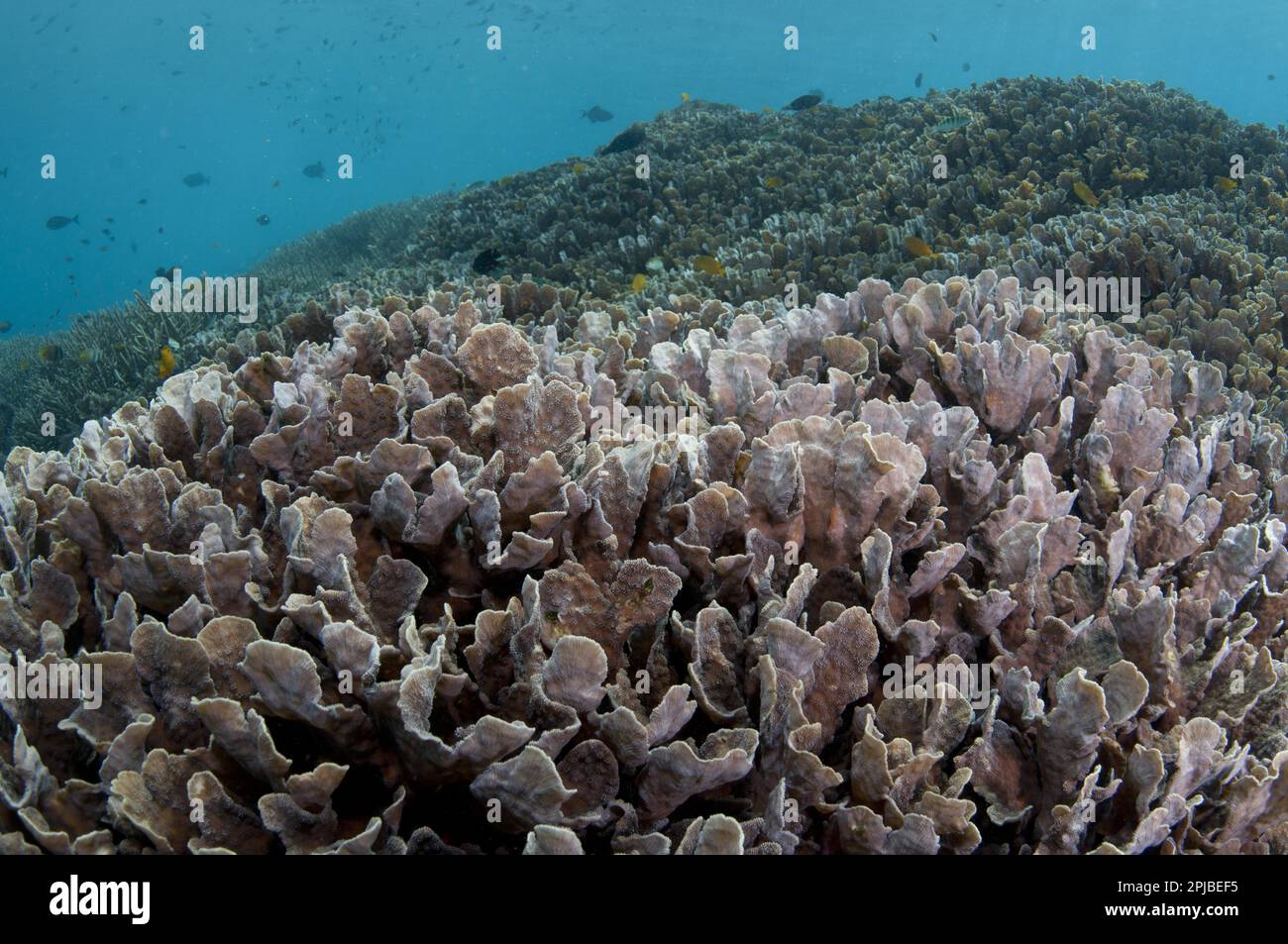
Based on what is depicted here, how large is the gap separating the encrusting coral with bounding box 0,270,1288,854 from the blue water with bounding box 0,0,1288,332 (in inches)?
2019

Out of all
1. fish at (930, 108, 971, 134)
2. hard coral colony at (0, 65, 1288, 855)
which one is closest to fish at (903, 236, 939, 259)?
hard coral colony at (0, 65, 1288, 855)

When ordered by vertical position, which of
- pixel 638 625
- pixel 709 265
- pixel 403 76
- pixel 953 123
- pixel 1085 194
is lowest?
pixel 638 625

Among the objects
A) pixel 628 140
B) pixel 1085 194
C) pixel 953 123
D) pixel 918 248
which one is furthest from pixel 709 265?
pixel 628 140

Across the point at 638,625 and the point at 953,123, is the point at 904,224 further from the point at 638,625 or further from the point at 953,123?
the point at 638,625

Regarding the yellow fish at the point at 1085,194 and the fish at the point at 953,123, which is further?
the fish at the point at 953,123

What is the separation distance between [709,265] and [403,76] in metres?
163

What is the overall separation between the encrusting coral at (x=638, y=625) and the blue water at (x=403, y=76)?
2019 inches

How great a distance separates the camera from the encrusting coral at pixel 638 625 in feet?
5.56

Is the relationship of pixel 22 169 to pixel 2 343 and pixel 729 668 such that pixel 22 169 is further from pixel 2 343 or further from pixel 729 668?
pixel 729 668

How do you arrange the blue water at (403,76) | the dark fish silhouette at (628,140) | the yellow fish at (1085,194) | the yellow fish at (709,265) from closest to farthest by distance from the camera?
the yellow fish at (709,265) → the yellow fish at (1085,194) → the dark fish silhouette at (628,140) → the blue water at (403,76)

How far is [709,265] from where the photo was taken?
273 inches

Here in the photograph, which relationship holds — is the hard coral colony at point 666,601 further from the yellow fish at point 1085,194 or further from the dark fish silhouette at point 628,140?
the dark fish silhouette at point 628,140

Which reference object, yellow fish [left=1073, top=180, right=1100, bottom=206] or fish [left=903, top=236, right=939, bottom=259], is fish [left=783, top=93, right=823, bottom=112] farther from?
fish [left=903, top=236, right=939, bottom=259]

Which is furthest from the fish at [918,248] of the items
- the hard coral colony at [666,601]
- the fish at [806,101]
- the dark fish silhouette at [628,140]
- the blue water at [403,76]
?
the blue water at [403,76]
